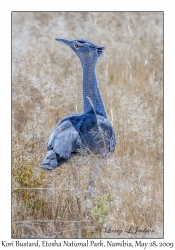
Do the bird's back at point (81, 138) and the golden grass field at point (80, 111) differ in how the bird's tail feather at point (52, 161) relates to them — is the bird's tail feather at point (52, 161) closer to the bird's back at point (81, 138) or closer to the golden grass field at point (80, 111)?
the bird's back at point (81, 138)

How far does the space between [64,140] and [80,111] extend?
1337 mm

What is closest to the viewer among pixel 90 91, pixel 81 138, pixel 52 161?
pixel 52 161

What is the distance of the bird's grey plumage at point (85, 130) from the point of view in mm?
3658

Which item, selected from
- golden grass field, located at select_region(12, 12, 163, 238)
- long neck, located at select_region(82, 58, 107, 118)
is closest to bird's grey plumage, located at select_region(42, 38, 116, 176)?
long neck, located at select_region(82, 58, 107, 118)

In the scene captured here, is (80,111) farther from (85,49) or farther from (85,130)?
(85,130)

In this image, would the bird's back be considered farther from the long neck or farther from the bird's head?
the bird's head

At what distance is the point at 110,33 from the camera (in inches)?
274

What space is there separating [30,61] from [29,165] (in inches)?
79.3

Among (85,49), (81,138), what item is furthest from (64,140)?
(85,49)

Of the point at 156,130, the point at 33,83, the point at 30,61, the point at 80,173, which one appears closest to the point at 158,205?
the point at 80,173

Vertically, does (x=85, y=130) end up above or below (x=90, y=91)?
below

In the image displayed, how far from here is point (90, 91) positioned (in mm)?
4164

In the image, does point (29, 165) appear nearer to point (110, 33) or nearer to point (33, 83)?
point (33, 83)

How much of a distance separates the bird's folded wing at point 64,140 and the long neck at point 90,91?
13.7 inches
